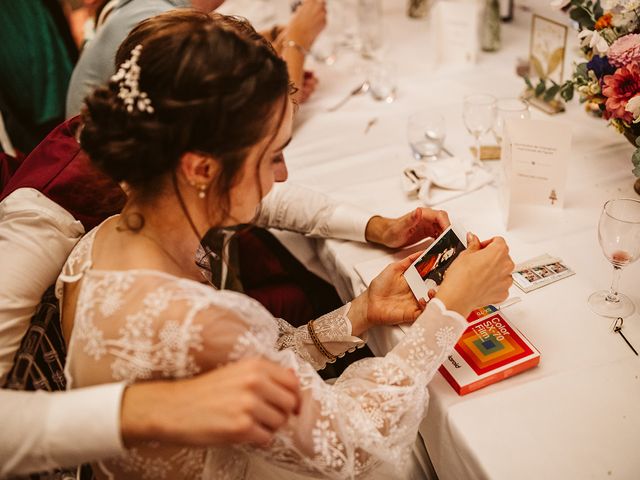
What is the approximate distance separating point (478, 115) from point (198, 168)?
0.91 meters

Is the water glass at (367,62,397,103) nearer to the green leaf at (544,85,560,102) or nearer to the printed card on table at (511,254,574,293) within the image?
the green leaf at (544,85,560,102)

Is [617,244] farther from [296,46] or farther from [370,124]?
[296,46]

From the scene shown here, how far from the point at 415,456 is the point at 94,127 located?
846 millimetres

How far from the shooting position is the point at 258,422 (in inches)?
29.3

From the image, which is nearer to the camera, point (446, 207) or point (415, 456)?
point (415, 456)

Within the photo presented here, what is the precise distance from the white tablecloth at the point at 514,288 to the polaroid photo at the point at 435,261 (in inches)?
4.0

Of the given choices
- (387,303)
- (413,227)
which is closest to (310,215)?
(413,227)

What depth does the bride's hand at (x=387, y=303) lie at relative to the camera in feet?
3.62

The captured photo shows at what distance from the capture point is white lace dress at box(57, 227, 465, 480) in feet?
2.71

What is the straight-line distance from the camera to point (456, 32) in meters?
2.11

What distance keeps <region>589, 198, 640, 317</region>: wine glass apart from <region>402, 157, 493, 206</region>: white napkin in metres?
0.46

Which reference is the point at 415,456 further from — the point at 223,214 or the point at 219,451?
the point at 223,214

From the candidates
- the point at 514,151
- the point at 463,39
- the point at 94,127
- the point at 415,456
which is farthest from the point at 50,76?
the point at 415,456

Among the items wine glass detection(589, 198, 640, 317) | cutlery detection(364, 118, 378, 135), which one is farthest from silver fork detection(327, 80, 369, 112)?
wine glass detection(589, 198, 640, 317)
